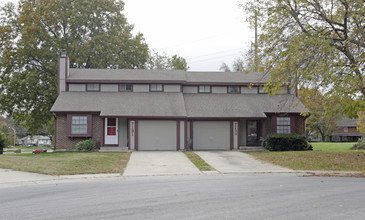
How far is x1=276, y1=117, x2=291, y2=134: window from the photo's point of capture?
85.7ft

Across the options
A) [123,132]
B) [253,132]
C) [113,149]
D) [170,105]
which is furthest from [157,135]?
[253,132]

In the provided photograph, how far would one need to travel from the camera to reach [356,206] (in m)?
7.97

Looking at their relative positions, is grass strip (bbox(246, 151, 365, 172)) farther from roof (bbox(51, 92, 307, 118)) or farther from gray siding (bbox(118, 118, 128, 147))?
gray siding (bbox(118, 118, 128, 147))

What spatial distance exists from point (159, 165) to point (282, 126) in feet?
40.6

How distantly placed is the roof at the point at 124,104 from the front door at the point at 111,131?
879 millimetres

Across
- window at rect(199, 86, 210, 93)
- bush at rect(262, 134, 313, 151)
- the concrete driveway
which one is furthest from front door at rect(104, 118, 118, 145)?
bush at rect(262, 134, 313, 151)

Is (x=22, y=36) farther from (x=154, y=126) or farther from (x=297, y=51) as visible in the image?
(x=297, y=51)

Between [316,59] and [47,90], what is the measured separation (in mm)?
24673

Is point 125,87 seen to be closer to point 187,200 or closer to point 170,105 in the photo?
point 170,105

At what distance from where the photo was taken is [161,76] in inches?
1137

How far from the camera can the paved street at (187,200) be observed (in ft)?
23.4

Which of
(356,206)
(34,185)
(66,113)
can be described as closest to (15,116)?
(66,113)

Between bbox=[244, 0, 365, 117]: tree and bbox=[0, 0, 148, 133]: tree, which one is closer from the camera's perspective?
bbox=[244, 0, 365, 117]: tree

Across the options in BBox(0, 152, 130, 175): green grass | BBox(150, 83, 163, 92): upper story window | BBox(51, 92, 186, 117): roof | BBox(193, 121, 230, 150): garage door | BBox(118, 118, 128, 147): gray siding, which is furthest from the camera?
BBox(150, 83, 163, 92): upper story window
